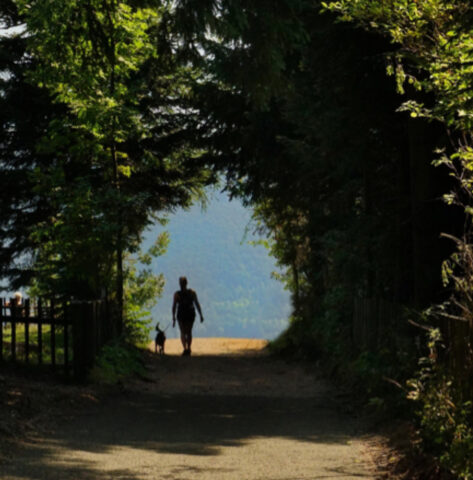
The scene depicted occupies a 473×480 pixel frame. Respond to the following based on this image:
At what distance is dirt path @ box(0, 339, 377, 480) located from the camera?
739 cm

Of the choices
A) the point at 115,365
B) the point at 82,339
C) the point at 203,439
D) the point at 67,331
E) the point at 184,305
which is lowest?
the point at 203,439

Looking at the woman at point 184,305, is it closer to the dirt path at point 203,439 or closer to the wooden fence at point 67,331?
the wooden fence at point 67,331

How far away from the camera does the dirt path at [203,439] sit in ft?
24.3

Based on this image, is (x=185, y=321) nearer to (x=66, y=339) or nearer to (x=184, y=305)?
(x=184, y=305)

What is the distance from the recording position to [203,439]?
358 inches

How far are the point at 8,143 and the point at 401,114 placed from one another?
502 inches

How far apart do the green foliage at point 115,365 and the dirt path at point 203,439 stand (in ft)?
1.35

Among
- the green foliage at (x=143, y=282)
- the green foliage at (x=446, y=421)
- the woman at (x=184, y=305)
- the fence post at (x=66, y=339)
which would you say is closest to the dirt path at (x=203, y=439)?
the green foliage at (x=446, y=421)

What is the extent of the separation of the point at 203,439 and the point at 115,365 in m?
5.29

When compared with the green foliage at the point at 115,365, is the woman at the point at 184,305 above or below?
above

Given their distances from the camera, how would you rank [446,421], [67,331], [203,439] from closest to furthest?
[446,421]
[203,439]
[67,331]

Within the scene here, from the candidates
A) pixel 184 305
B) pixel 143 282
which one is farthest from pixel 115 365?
pixel 143 282

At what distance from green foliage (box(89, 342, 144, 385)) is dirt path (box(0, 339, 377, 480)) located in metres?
0.41

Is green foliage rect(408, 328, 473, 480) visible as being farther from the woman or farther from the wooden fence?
the woman
